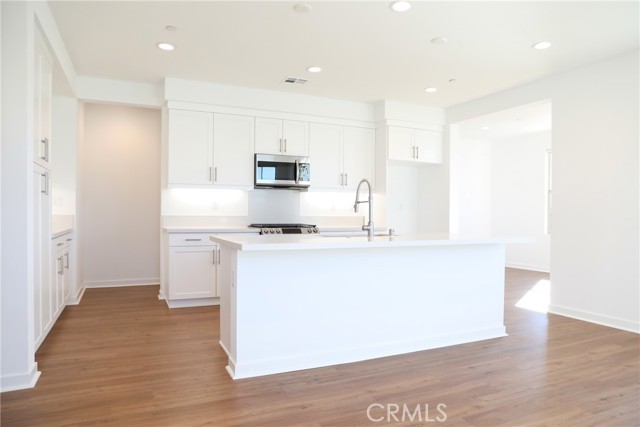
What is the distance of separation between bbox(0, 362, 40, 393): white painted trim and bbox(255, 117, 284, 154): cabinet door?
340 cm

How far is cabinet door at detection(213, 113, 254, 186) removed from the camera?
5020mm

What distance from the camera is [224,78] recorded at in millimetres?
4742

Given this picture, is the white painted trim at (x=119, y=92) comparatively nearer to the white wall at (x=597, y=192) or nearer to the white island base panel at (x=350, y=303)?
the white island base panel at (x=350, y=303)

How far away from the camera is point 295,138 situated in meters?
5.44

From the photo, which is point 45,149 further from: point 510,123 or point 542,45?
point 510,123

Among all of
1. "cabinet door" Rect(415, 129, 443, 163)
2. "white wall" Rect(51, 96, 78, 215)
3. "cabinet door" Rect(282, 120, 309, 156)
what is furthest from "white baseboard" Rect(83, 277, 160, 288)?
"cabinet door" Rect(415, 129, 443, 163)

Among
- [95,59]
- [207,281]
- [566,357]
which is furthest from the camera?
[207,281]

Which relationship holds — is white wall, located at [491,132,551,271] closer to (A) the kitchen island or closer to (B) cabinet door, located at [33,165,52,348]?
(A) the kitchen island

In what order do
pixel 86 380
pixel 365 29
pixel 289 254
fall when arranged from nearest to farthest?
pixel 86 380, pixel 289 254, pixel 365 29

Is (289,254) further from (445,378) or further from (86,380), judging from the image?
(86,380)

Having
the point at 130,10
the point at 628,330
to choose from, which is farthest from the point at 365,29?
the point at 628,330

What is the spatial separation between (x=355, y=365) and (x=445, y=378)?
60cm

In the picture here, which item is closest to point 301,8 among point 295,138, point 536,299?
point 295,138

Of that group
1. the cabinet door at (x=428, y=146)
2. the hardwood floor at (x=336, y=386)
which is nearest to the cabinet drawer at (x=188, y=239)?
the hardwood floor at (x=336, y=386)
